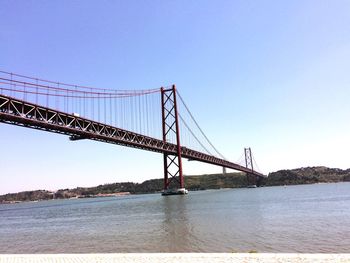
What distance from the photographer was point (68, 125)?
47.4m

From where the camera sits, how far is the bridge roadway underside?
39719mm

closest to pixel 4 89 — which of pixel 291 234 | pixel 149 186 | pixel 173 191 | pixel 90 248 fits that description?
pixel 90 248
